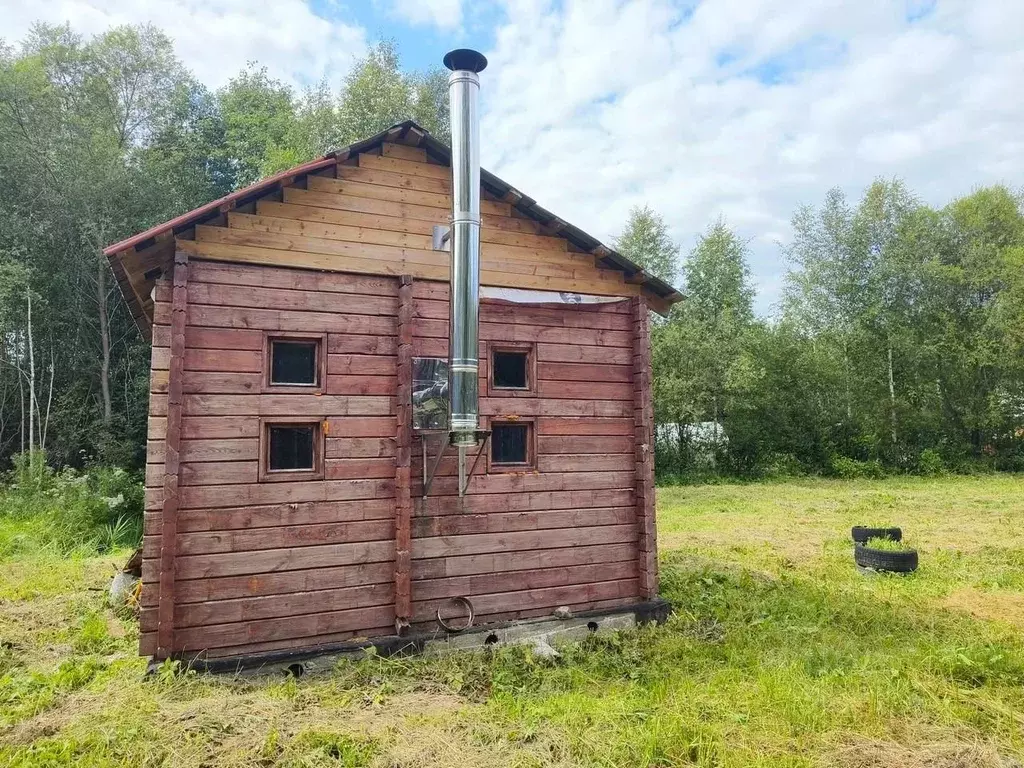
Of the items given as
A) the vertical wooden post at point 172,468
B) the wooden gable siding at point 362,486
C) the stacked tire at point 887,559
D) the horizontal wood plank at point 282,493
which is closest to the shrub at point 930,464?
the stacked tire at point 887,559

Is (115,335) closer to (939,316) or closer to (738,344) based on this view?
(738,344)

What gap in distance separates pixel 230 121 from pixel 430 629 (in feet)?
73.8

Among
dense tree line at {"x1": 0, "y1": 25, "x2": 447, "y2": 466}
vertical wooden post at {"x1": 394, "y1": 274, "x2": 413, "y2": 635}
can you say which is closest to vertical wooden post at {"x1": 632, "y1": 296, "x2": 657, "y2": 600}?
vertical wooden post at {"x1": 394, "y1": 274, "x2": 413, "y2": 635}

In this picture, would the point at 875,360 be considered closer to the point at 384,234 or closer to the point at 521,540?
the point at 521,540

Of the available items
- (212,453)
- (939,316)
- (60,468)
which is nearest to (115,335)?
(60,468)

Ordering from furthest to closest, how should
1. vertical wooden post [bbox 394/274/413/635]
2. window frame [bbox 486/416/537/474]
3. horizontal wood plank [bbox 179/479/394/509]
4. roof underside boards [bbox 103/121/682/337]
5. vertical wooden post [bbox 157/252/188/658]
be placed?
window frame [bbox 486/416/537/474] → vertical wooden post [bbox 394/274/413/635] → roof underside boards [bbox 103/121/682/337] → horizontal wood plank [bbox 179/479/394/509] → vertical wooden post [bbox 157/252/188/658]

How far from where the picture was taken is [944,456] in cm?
2369

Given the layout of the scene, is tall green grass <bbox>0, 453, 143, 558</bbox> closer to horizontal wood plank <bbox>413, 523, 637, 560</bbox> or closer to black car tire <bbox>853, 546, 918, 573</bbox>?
horizontal wood plank <bbox>413, 523, 637, 560</bbox>

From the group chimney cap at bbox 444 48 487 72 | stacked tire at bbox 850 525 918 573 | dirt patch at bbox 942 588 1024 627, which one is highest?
chimney cap at bbox 444 48 487 72

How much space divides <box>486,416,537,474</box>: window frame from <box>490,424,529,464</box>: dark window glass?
0.04 feet

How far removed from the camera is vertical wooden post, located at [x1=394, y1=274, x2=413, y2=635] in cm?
614

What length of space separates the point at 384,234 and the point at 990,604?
811 cm

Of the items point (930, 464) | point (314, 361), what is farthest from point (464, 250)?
point (930, 464)

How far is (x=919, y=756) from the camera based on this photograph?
157 inches
